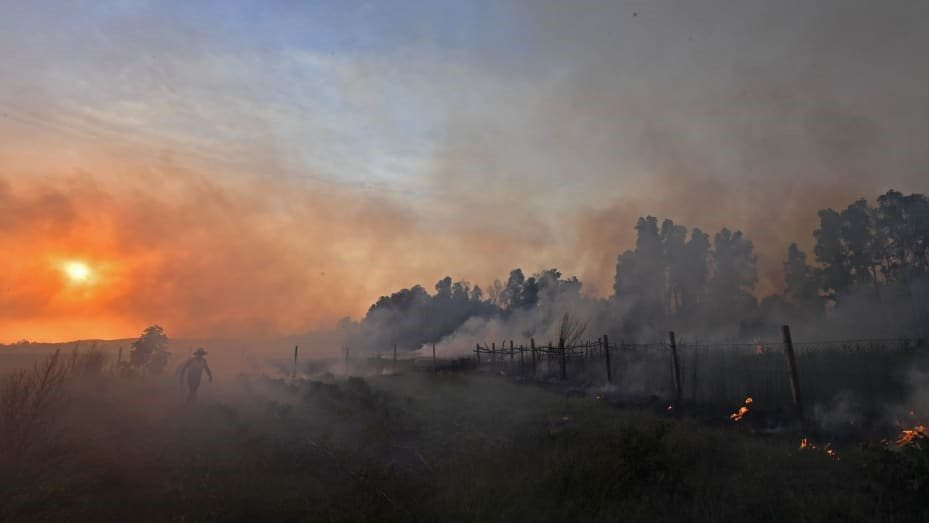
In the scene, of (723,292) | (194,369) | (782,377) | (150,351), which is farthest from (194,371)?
(723,292)

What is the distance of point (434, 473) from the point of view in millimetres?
10320

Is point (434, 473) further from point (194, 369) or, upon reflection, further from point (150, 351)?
point (150, 351)

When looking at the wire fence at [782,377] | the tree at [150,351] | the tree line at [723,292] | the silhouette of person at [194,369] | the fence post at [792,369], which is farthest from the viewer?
the tree line at [723,292]

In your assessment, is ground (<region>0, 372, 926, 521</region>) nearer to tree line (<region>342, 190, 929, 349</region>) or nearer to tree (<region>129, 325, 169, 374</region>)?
tree (<region>129, 325, 169, 374</region>)

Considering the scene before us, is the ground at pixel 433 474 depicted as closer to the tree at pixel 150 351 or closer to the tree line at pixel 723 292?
the tree at pixel 150 351

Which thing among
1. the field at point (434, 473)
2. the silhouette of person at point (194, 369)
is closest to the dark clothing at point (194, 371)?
the silhouette of person at point (194, 369)

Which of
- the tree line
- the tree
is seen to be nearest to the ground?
the tree

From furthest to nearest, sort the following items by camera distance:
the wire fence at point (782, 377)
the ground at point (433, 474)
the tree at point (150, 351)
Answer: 1. the tree at point (150, 351)
2. the wire fence at point (782, 377)
3. the ground at point (433, 474)

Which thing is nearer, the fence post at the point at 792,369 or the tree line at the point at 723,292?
the fence post at the point at 792,369

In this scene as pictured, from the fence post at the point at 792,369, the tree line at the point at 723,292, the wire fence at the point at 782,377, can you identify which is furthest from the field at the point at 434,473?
the tree line at the point at 723,292

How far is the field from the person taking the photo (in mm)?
7594

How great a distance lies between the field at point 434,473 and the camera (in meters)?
7.59

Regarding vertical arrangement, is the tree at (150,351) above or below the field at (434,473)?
above

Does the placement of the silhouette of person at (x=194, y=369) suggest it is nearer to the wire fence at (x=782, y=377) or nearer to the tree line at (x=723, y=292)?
the wire fence at (x=782, y=377)
